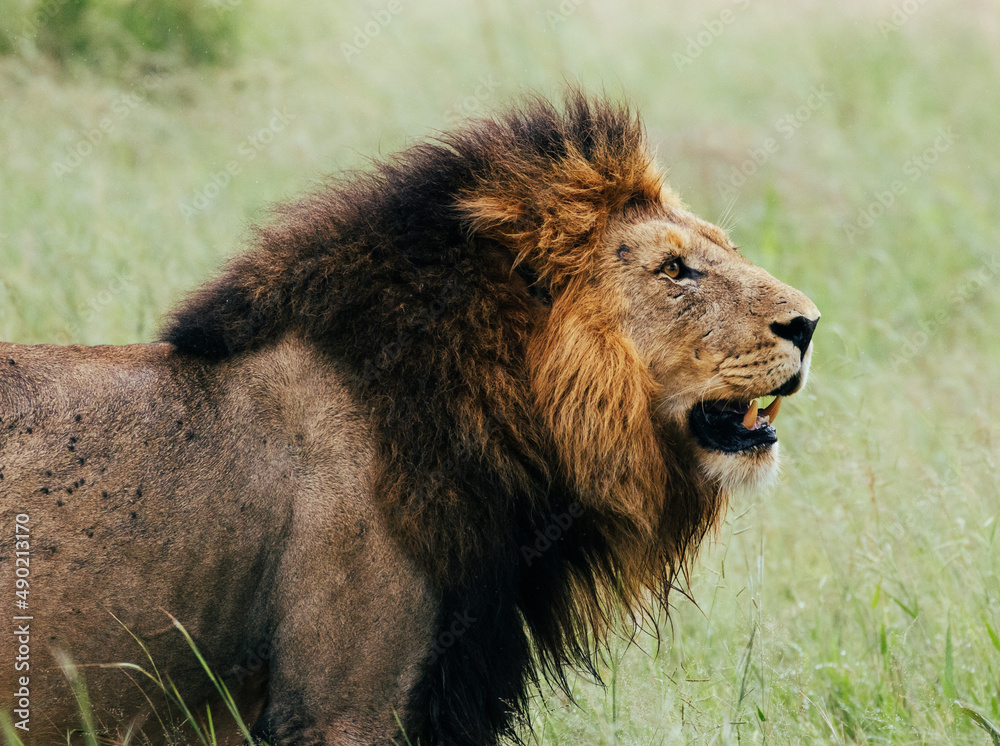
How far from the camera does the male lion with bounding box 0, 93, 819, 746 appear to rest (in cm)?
283

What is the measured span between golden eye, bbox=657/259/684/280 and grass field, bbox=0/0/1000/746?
0.80 m

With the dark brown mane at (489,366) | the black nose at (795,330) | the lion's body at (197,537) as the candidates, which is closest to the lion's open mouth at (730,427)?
the dark brown mane at (489,366)

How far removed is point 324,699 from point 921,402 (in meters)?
5.50

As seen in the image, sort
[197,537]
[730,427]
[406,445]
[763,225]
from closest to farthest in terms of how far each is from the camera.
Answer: [197,537], [406,445], [730,427], [763,225]

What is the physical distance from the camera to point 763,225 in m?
9.23

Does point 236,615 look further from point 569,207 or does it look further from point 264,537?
point 569,207

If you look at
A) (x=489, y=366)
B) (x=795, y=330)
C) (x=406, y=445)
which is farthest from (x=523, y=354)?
(x=795, y=330)

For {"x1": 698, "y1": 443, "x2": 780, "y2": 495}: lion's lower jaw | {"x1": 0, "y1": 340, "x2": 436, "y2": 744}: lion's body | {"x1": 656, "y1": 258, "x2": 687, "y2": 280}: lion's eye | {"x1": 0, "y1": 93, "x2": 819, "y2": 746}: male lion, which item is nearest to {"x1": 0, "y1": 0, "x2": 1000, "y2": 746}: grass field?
{"x1": 698, "y1": 443, "x2": 780, "y2": 495}: lion's lower jaw

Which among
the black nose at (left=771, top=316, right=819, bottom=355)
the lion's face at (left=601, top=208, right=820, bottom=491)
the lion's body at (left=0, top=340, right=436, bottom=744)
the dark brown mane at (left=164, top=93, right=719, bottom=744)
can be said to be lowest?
the lion's body at (left=0, top=340, right=436, bottom=744)

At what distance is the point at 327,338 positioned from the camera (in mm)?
3107

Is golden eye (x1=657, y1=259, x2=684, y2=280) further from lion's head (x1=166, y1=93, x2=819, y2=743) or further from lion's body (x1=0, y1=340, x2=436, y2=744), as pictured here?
lion's body (x1=0, y1=340, x2=436, y2=744)

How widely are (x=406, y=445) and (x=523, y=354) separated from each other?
0.52 m

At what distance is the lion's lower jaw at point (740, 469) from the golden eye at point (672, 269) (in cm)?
60

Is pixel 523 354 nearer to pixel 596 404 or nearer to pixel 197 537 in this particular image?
pixel 596 404
